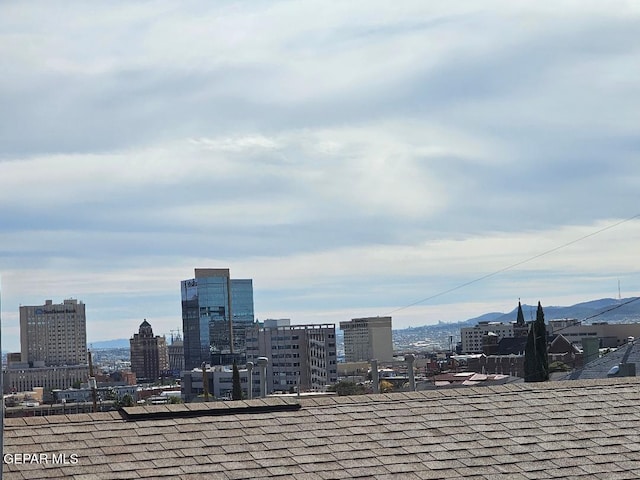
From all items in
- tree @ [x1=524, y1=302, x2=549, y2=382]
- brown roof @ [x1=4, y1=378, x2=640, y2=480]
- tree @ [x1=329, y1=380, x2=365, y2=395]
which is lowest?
tree @ [x1=329, y1=380, x2=365, y2=395]

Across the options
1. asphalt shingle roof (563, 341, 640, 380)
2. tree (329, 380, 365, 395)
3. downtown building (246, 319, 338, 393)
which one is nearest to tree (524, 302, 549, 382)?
tree (329, 380, 365, 395)

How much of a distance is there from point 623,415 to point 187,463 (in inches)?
198

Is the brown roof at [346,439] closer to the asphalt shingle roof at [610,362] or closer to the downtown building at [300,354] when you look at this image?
the asphalt shingle roof at [610,362]

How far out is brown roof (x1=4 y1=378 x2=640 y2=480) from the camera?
8508mm

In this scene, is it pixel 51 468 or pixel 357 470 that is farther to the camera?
pixel 357 470

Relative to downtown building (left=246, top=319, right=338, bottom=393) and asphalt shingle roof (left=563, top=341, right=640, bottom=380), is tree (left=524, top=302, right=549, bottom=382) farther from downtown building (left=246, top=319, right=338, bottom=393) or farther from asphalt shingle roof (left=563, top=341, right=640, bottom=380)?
downtown building (left=246, top=319, right=338, bottom=393)

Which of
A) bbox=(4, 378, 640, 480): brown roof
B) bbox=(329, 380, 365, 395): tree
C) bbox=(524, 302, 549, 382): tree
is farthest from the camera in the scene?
bbox=(329, 380, 365, 395): tree

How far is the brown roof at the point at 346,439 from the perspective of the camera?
27.9ft

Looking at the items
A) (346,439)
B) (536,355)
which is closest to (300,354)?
(536,355)

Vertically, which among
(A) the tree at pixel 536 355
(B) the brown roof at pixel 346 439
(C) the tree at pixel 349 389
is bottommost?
(C) the tree at pixel 349 389

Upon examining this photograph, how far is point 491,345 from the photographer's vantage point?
533 ft

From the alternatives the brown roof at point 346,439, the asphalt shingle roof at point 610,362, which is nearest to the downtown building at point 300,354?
the asphalt shingle roof at point 610,362

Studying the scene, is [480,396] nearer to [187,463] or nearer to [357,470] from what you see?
[357,470]

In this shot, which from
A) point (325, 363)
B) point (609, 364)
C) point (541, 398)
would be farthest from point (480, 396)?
point (325, 363)
